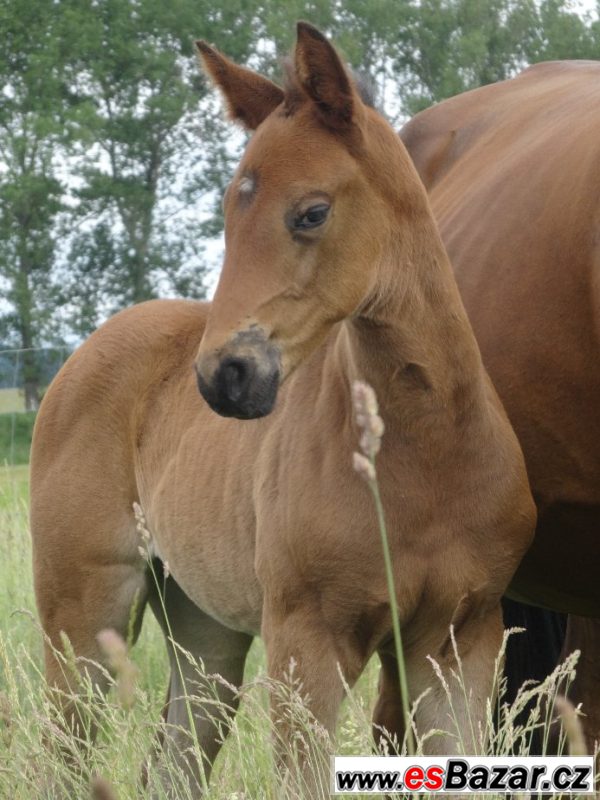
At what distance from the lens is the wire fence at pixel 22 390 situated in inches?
650

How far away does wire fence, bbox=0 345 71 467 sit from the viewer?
16.5 m

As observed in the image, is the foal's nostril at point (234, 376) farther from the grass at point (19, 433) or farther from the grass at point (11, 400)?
the grass at point (19, 433)

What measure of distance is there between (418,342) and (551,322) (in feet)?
1.38

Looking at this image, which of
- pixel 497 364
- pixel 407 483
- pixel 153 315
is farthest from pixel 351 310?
pixel 153 315

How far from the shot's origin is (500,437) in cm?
283

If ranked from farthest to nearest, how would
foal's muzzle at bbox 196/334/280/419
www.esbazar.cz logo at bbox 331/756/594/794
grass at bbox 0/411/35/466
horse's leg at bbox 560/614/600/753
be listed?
grass at bbox 0/411/35/466, horse's leg at bbox 560/614/600/753, foal's muzzle at bbox 196/334/280/419, www.esbazar.cz logo at bbox 331/756/594/794

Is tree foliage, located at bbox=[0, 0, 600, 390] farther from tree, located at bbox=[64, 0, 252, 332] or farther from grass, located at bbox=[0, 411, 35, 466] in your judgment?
grass, located at bbox=[0, 411, 35, 466]

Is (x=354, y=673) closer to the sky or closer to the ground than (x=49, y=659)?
closer to the sky

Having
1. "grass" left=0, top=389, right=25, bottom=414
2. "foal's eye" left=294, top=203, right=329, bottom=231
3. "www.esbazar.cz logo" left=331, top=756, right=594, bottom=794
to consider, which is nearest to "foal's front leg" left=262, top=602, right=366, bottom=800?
"www.esbazar.cz logo" left=331, top=756, right=594, bottom=794

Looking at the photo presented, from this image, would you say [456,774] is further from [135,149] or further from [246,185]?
[135,149]

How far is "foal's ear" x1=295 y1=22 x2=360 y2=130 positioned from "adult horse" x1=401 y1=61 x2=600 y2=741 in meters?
0.66

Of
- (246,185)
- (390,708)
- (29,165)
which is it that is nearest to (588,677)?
(390,708)

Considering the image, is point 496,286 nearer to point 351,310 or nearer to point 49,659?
point 351,310

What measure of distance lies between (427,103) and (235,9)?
15.5ft
